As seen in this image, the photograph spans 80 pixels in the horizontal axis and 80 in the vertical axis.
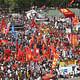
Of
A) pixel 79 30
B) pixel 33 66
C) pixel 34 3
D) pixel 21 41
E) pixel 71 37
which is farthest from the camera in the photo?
pixel 34 3

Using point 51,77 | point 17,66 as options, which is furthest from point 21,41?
point 51,77

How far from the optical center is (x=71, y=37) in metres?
21.9

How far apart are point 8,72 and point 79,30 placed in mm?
12198

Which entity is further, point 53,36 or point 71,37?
point 53,36

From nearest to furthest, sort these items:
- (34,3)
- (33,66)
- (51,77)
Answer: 1. (51,77)
2. (33,66)
3. (34,3)

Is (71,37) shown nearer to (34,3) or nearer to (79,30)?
(79,30)

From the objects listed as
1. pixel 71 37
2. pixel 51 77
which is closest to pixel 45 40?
pixel 71 37

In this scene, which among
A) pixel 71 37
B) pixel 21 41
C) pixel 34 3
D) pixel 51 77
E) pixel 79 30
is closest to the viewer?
pixel 51 77

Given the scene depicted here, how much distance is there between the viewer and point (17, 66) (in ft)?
58.7

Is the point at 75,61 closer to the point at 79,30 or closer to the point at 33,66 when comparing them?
the point at 33,66

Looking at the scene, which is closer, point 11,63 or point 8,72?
point 8,72

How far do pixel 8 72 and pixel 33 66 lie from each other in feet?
5.58

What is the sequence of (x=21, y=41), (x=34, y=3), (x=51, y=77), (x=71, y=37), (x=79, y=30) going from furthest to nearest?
1. (x=34, y=3)
2. (x=79, y=30)
3. (x=21, y=41)
4. (x=71, y=37)
5. (x=51, y=77)

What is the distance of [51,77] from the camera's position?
16.4 m
